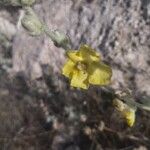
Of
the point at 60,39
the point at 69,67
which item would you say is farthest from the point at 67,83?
the point at 60,39

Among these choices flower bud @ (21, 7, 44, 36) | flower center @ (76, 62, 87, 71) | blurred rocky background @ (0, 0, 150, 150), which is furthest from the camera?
blurred rocky background @ (0, 0, 150, 150)

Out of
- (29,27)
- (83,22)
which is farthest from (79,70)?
(83,22)

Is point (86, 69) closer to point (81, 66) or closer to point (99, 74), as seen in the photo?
point (81, 66)

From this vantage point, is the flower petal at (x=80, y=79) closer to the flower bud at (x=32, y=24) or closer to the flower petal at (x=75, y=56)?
the flower petal at (x=75, y=56)

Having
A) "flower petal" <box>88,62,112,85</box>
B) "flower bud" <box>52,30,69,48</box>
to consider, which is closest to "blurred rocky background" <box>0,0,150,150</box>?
"flower petal" <box>88,62,112,85</box>

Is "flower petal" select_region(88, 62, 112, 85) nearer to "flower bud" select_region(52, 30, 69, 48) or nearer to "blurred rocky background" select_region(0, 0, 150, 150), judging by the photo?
"flower bud" select_region(52, 30, 69, 48)

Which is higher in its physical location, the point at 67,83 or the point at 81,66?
the point at 81,66
